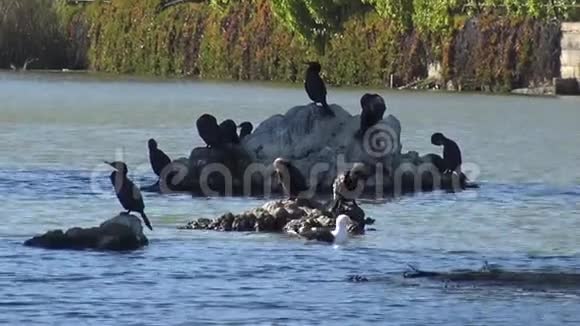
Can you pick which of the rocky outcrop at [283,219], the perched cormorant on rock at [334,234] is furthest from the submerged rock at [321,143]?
the perched cormorant on rock at [334,234]

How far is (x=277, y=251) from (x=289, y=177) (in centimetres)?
414

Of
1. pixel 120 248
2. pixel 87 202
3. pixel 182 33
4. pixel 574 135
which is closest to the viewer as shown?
pixel 120 248

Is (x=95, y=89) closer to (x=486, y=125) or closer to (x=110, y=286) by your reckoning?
Result: (x=486, y=125)

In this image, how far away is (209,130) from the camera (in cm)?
3070

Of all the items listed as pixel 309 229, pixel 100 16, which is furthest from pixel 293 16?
pixel 309 229

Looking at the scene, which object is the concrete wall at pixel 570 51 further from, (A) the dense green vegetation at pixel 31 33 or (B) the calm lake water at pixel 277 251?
(A) the dense green vegetation at pixel 31 33

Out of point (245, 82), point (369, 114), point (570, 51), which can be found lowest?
point (245, 82)

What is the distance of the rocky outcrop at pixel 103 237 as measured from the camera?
21859 mm

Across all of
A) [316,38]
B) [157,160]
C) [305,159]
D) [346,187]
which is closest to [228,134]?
[157,160]

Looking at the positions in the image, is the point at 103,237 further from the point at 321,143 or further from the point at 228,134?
the point at 228,134

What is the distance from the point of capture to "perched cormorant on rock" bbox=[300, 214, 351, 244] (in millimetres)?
22891

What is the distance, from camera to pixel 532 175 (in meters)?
35.2

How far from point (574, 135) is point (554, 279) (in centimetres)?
2731

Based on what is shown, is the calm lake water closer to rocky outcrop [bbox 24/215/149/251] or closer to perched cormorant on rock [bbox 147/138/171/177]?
rocky outcrop [bbox 24/215/149/251]
